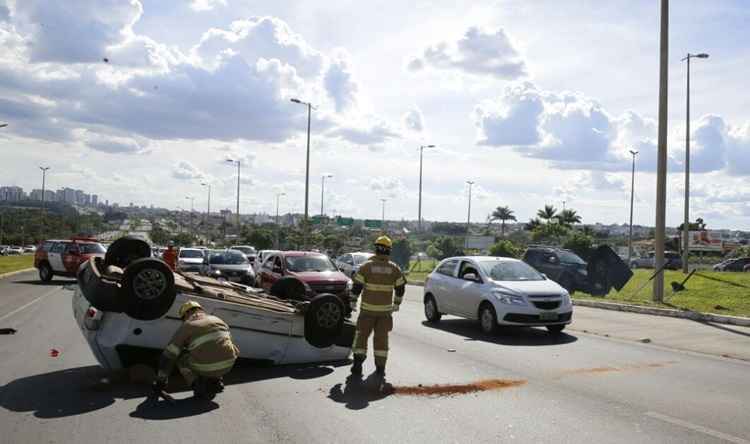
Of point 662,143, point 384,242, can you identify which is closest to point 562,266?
point 662,143

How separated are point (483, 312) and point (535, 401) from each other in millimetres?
6125

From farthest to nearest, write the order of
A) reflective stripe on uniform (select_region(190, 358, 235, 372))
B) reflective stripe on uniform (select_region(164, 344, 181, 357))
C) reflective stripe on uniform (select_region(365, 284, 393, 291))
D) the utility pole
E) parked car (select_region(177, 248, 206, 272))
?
parked car (select_region(177, 248, 206, 272))
the utility pole
reflective stripe on uniform (select_region(365, 284, 393, 291))
reflective stripe on uniform (select_region(190, 358, 235, 372))
reflective stripe on uniform (select_region(164, 344, 181, 357))

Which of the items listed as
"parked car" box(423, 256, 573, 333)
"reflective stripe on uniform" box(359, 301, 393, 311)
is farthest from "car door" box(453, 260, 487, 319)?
"reflective stripe on uniform" box(359, 301, 393, 311)

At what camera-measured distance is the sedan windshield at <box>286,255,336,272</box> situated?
18.1 metres

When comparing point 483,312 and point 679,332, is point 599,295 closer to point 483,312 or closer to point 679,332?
point 679,332

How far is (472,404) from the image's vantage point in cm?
720

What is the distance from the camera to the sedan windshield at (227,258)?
989 inches

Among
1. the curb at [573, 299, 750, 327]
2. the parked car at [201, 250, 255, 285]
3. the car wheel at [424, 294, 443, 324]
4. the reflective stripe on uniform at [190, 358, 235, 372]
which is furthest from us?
the parked car at [201, 250, 255, 285]

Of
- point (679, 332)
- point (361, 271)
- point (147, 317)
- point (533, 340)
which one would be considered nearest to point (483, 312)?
point (533, 340)

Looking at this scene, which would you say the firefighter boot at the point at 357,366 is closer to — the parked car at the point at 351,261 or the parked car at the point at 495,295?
the parked car at the point at 495,295

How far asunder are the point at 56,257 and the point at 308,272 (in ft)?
49.9

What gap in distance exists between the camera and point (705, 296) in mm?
20344

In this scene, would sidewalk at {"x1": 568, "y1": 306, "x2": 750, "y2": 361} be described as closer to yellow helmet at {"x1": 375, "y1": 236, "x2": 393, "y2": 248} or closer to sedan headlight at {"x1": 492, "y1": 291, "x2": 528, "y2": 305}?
sedan headlight at {"x1": 492, "y1": 291, "x2": 528, "y2": 305}

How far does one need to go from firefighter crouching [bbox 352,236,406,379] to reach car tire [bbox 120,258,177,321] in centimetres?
224
